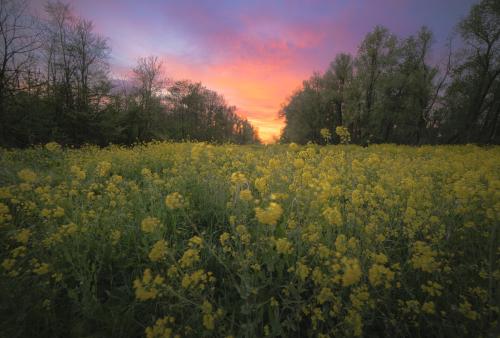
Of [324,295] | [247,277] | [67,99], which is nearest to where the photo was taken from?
[324,295]

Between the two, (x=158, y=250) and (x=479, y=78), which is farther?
(x=479, y=78)

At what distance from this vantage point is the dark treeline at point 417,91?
2006 cm

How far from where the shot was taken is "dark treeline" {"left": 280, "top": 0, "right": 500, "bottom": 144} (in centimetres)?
2006

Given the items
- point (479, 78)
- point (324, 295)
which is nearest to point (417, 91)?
point (479, 78)

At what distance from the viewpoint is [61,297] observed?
223 cm

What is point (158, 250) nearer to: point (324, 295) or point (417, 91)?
point (324, 295)

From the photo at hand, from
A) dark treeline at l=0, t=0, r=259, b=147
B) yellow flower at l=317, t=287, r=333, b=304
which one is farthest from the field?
dark treeline at l=0, t=0, r=259, b=147

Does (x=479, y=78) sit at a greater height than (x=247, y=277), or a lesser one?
greater

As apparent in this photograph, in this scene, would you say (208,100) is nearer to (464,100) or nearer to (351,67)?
(351,67)

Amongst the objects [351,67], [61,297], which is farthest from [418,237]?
[351,67]

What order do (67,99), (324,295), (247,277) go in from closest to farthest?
(324,295) < (247,277) < (67,99)

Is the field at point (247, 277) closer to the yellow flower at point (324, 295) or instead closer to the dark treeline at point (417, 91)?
the yellow flower at point (324, 295)

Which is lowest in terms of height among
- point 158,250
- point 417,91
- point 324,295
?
point 324,295

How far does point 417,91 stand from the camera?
83.9 feet
